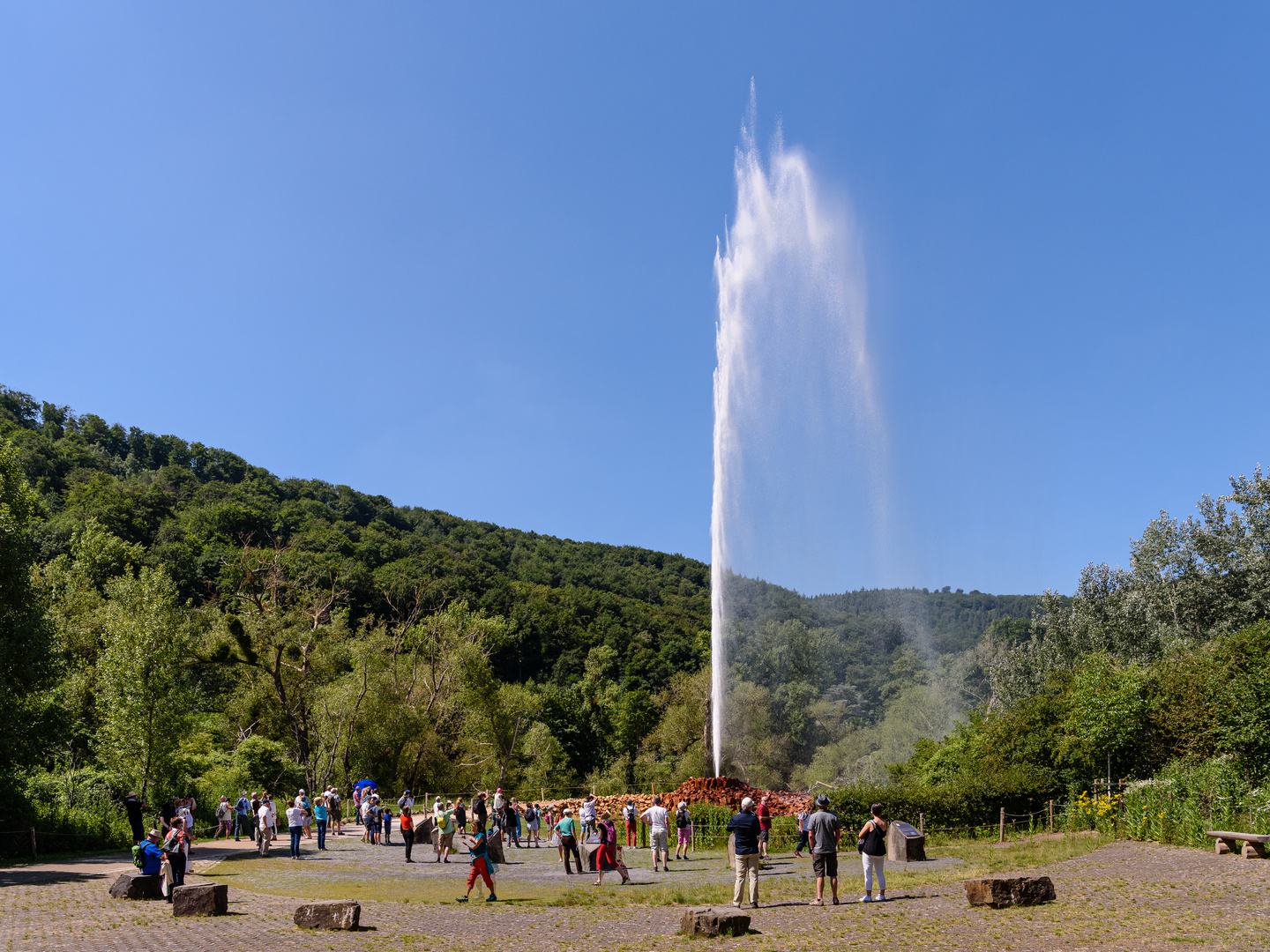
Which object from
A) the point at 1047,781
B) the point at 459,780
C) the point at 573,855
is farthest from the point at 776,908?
the point at 459,780

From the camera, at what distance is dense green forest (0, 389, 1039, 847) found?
31344 mm

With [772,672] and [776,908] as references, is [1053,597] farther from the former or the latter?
[776,908]

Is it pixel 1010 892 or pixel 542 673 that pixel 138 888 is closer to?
pixel 1010 892

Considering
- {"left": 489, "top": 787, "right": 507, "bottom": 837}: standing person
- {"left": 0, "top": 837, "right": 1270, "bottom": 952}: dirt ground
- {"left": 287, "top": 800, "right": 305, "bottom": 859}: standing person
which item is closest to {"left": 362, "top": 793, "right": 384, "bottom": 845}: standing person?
{"left": 287, "top": 800, "right": 305, "bottom": 859}: standing person

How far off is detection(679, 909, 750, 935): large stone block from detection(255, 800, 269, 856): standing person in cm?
1628

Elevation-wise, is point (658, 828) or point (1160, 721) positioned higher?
point (1160, 721)

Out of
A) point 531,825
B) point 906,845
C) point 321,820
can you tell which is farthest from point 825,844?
point 531,825

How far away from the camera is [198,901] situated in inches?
524

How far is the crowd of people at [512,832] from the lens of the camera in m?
13.5

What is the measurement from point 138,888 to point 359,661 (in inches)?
1628

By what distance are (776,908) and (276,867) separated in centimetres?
1365

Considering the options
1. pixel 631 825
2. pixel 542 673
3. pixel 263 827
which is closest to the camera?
pixel 263 827

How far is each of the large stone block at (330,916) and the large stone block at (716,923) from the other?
15.6 ft

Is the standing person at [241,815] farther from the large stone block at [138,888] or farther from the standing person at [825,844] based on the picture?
the standing person at [825,844]
